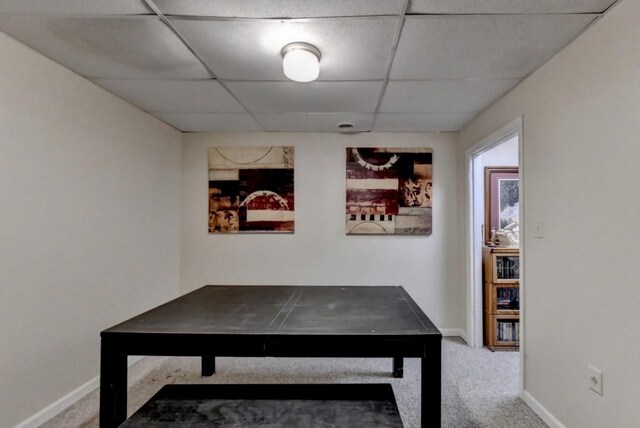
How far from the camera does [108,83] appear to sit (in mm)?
2465

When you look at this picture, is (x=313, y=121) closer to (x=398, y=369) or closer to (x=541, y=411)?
(x=398, y=369)

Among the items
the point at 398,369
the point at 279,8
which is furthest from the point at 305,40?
the point at 398,369

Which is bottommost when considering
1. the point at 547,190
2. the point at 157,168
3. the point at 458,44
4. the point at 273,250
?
the point at 273,250

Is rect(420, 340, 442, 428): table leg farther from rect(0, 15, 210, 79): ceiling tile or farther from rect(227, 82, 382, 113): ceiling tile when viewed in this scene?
rect(0, 15, 210, 79): ceiling tile

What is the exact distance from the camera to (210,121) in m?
3.39

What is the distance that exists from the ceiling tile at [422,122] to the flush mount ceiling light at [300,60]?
1.34 meters

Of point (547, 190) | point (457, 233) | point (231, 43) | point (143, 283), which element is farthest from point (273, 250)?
point (547, 190)

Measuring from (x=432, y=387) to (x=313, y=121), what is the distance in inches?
102

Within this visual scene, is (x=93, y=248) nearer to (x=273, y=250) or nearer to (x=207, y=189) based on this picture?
(x=207, y=189)

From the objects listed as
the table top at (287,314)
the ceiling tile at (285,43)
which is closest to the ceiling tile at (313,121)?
the ceiling tile at (285,43)

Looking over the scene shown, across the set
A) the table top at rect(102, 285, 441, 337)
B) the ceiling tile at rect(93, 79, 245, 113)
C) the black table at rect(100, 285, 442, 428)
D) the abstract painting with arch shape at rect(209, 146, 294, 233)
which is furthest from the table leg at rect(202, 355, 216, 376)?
the ceiling tile at rect(93, 79, 245, 113)

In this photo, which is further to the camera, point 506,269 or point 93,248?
point 506,269

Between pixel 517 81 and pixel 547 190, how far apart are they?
0.86m

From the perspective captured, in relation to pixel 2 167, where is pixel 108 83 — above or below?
above
